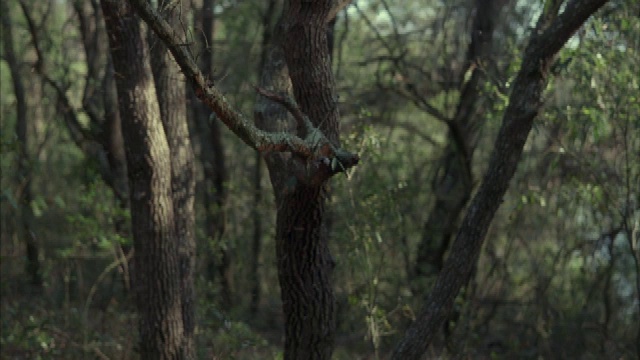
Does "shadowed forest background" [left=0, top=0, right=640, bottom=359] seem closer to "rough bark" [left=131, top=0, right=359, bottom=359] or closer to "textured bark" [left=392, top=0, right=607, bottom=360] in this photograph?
"textured bark" [left=392, top=0, right=607, bottom=360]

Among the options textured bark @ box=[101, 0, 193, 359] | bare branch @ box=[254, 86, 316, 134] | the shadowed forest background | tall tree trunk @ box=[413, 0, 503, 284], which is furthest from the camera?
tall tree trunk @ box=[413, 0, 503, 284]

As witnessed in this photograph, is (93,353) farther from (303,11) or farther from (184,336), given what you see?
(303,11)

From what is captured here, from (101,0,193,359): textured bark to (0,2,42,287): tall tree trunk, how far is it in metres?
5.10

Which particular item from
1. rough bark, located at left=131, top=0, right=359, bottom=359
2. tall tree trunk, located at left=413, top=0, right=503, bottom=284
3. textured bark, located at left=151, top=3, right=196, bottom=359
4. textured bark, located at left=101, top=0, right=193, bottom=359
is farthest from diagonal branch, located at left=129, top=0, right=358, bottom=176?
tall tree trunk, located at left=413, top=0, right=503, bottom=284

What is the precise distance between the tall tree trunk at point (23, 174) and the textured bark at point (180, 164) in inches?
162

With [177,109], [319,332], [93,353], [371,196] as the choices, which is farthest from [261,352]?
[319,332]

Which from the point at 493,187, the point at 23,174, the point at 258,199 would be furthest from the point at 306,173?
the point at 258,199

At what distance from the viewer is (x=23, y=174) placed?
16297 mm

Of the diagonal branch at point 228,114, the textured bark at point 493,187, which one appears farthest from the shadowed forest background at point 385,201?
the diagonal branch at point 228,114

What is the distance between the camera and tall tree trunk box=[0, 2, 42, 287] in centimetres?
1606

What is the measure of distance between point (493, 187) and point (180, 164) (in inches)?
138

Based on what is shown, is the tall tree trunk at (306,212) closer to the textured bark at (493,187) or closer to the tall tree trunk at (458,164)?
the textured bark at (493,187)

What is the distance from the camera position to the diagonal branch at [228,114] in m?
6.36

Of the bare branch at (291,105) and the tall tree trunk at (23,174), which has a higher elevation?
the tall tree trunk at (23,174)
